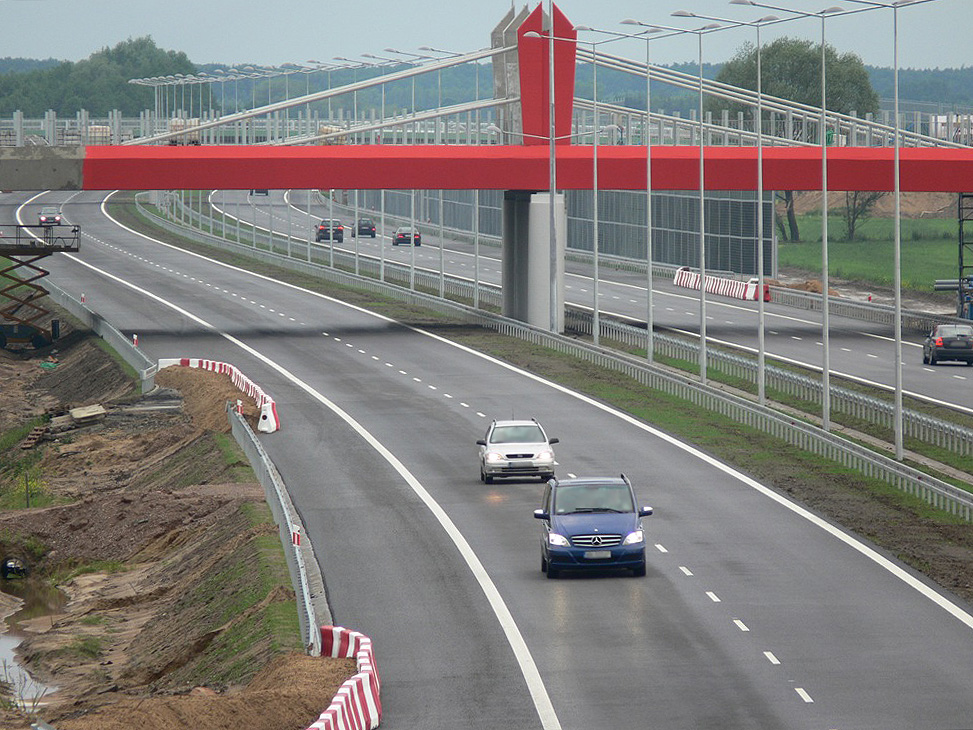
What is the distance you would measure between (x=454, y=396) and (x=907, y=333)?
3347 centimetres

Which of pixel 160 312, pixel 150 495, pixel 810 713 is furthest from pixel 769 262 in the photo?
pixel 810 713

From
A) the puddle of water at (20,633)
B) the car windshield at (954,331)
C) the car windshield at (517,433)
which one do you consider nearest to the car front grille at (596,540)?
the puddle of water at (20,633)

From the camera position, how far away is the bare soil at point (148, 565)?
83.0ft

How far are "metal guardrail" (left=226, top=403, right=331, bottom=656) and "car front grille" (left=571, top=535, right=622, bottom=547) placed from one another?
457cm

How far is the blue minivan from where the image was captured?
107 feet

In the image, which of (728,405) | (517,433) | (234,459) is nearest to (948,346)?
(728,405)

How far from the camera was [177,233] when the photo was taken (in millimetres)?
154875

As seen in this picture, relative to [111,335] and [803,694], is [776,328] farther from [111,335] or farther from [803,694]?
[803,694]

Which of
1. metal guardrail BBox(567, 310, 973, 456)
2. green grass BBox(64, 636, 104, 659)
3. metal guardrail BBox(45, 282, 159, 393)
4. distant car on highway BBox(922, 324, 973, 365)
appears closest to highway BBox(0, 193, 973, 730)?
green grass BBox(64, 636, 104, 659)

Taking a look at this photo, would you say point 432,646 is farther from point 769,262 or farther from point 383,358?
point 769,262

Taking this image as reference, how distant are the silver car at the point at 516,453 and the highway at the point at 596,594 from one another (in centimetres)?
42

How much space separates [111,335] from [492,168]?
18.5 meters

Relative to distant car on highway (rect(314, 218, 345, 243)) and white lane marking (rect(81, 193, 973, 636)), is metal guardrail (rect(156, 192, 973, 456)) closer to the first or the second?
white lane marking (rect(81, 193, 973, 636))

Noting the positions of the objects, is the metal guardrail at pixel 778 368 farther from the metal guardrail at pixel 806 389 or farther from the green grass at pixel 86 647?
the green grass at pixel 86 647
